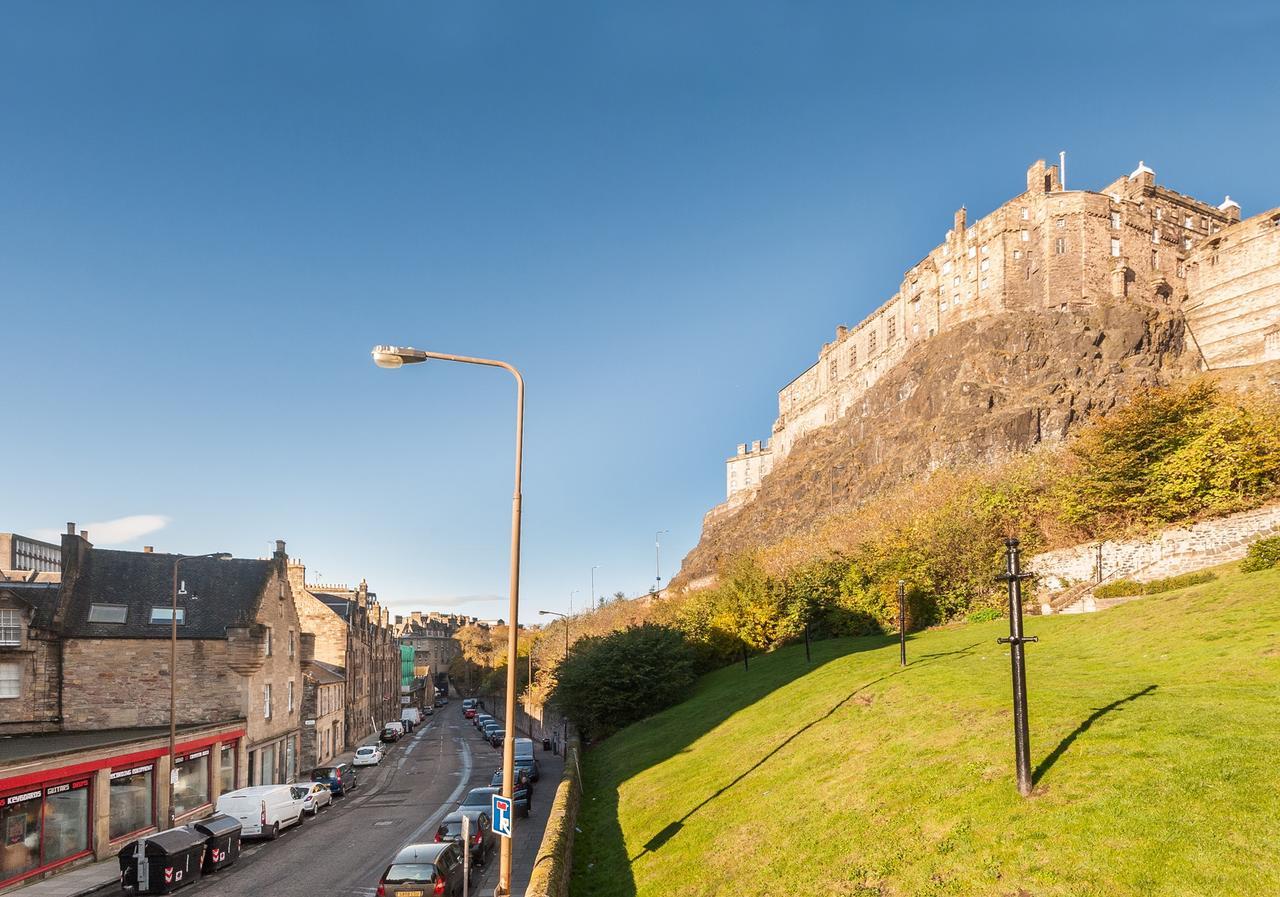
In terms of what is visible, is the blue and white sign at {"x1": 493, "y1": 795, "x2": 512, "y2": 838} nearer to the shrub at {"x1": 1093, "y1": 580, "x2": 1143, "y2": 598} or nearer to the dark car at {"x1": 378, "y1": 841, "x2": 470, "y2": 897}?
the dark car at {"x1": 378, "y1": 841, "x2": 470, "y2": 897}

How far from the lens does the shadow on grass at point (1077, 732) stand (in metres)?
12.4

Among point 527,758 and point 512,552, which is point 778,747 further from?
point 527,758

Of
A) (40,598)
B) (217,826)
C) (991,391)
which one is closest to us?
(217,826)

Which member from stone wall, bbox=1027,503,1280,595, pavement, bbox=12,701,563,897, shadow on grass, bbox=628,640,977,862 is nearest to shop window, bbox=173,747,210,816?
pavement, bbox=12,701,563,897

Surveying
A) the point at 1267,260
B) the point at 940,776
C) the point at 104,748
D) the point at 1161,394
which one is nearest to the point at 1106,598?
the point at 1161,394

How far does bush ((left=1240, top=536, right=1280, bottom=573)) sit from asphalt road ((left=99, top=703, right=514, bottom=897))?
26103mm

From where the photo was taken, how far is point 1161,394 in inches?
1335

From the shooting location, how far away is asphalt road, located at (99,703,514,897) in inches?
837

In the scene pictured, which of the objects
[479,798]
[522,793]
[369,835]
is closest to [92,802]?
[369,835]

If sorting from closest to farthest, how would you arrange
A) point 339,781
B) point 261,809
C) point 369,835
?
point 261,809 < point 369,835 < point 339,781

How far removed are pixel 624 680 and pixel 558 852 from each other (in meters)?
24.4

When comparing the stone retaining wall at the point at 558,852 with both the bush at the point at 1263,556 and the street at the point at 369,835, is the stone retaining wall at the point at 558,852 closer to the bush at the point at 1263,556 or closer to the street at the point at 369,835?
the street at the point at 369,835

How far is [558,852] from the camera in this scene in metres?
16.6

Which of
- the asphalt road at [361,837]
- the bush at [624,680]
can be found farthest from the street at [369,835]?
the bush at [624,680]
